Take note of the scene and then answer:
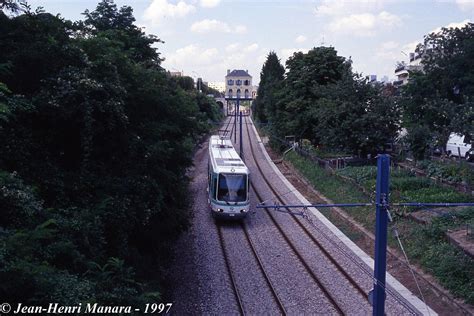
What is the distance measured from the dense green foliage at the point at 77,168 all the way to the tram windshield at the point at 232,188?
5.75 m

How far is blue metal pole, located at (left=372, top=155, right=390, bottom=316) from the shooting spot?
8.40 meters

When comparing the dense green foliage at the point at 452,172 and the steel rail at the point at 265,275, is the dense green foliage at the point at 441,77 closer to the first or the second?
the dense green foliage at the point at 452,172

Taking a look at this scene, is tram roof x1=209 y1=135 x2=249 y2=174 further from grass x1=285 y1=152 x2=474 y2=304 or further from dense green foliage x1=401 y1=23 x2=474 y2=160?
dense green foliage x1=401 y1=23 x2=474 y2=160

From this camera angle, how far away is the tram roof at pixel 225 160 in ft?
68.4

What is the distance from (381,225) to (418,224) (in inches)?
410

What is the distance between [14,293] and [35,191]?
315 centimetres

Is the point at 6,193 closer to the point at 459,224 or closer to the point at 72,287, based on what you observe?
Answer: the point at 72,287

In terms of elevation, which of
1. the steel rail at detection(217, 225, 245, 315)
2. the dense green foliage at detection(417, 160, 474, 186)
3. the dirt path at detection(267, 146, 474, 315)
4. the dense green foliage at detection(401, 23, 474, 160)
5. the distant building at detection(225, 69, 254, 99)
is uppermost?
the distant building at detection(225, 69, 254, 99)

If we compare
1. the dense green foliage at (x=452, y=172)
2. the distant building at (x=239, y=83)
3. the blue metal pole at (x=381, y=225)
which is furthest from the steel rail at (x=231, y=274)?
the distant building at (x=239, y=83)

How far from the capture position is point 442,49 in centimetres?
3291

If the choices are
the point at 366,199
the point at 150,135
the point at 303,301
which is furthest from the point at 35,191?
the point at 366,199

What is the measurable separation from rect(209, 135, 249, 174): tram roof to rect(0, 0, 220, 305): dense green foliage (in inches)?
238

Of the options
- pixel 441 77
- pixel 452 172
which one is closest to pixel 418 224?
pixel 452 172

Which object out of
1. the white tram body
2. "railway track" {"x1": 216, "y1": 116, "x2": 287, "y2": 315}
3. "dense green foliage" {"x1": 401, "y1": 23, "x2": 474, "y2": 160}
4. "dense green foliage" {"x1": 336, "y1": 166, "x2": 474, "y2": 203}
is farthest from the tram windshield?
"dense green foliage" {"x1": 401, "y1": 23, "x2": 474, "y2": 160}
